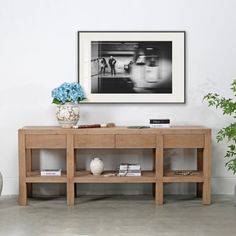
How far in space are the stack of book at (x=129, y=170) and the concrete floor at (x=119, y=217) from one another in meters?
0.29

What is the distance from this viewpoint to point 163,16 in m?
5.42

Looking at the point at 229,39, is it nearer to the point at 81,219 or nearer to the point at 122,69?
the point at 122,69

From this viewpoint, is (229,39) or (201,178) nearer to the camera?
(201,178)

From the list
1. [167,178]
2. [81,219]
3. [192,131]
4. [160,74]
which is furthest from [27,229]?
[160,74]

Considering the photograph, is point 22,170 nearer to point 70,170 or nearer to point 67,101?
point 70,170

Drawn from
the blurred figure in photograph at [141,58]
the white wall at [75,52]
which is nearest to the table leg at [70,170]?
the white wall at [75,52]

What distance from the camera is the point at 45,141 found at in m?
4.92

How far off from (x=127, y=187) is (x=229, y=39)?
1.95 m

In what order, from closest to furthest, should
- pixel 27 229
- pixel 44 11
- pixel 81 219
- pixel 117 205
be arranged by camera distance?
pixel 27 229 < pixel 81 219 < pixel 117 205 < pixel 44 11

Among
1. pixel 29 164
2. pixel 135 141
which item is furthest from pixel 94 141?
pixel 29 164

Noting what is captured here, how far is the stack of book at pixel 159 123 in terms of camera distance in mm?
5055

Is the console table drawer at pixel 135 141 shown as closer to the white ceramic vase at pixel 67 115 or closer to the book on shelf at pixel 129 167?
the book on shelf at pixel 129 167

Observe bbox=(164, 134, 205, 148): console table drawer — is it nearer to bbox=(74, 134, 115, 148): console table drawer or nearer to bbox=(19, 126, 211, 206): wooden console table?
bbox=(19, 126, 211, 206): wooden console table

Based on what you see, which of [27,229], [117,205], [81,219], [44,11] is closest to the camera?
[27,229]
